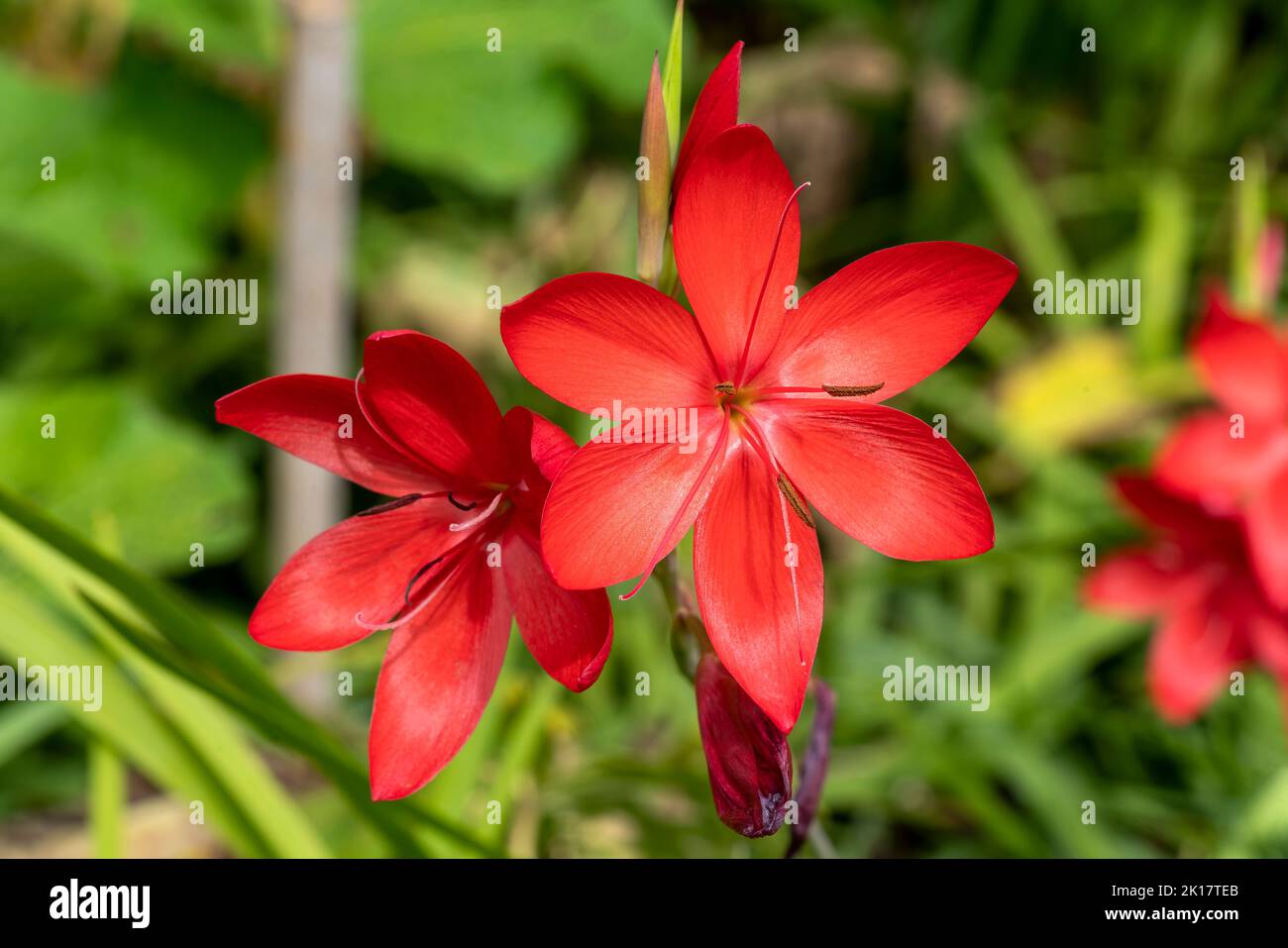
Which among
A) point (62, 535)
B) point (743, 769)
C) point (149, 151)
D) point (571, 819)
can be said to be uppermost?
point (149, 151)

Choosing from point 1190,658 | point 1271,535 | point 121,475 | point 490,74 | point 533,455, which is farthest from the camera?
point 490,74

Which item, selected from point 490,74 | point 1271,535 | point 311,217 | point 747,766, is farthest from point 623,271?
point 747,766

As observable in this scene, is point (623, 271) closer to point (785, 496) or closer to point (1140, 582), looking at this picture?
point (1140, 582)

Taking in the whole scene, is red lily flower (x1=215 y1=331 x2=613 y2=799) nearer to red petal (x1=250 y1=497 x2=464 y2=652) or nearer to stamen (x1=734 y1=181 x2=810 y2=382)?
red petal (x1=250 y1=497 x2=464 y2=652)

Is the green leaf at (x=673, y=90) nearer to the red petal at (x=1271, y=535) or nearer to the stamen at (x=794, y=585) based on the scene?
the stamen at (x=794, y=585)
